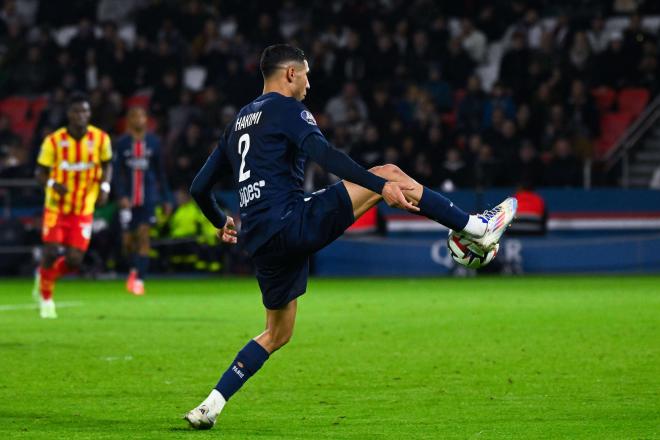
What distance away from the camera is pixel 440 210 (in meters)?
6.72

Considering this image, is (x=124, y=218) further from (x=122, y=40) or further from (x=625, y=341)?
(x=625, y=341)

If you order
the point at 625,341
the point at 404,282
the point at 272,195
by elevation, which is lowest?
the point at 404,282

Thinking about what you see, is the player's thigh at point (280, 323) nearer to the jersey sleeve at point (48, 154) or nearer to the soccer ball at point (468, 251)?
the soccer ball at point (468, 251)

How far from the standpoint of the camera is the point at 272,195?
22.7 feet

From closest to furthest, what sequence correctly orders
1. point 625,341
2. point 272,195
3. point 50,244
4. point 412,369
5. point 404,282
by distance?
point 272,195 → point 412,369 → point 625,341 → point 50,244 → point 404,282

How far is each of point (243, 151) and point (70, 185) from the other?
723 cm

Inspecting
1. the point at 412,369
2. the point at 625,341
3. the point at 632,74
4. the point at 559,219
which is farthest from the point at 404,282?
the point at 412,369

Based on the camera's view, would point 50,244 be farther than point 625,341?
Yes

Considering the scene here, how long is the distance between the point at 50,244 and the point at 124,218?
25.7 feet

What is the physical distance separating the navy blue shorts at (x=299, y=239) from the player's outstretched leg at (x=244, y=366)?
10 cm

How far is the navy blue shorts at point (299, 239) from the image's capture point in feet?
22.5

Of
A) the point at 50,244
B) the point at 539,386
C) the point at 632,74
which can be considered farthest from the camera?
the point at 632,74

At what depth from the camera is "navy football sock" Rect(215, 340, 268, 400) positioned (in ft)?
22.9

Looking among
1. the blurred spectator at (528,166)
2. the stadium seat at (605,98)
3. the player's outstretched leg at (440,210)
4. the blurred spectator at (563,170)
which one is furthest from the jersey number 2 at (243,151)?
the stadium seat at (605,98)
